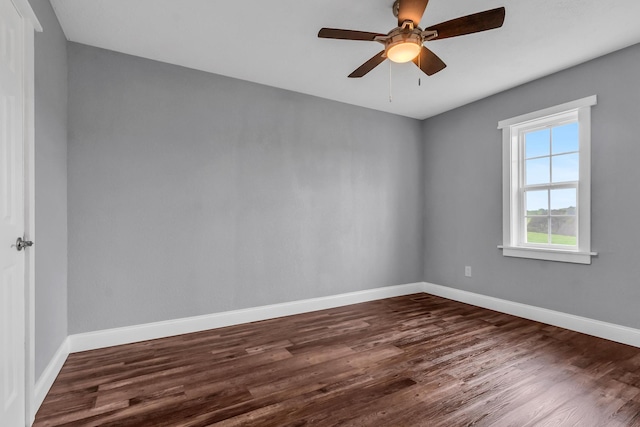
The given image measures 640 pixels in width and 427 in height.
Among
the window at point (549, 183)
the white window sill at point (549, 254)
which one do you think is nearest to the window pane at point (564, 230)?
the window at point (549, 183)

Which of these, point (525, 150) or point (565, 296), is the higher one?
point (525, 150)

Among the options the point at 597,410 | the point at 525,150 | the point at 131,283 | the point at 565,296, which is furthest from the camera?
the point at 525,150

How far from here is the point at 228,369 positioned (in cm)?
232

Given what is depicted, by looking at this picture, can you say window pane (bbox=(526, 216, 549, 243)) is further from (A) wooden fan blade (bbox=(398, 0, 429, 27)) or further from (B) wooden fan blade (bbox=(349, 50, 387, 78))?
(A) wooden fan blade (bbox=(398, 0, 429, 27))

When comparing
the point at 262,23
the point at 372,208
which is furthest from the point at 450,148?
the point at 262,23

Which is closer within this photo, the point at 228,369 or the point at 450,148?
the point at 228,369

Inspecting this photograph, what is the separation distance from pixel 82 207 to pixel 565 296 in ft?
15.1

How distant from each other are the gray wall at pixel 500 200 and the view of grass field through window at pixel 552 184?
24cm

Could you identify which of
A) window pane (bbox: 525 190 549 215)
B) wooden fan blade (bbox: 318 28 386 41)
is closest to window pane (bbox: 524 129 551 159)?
→ window pane (bbox: 525 190 549 215)

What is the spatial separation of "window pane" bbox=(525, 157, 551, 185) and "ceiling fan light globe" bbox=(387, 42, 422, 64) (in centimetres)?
233

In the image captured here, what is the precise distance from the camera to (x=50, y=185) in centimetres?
218

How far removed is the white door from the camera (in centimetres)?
143

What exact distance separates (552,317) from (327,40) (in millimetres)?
3492

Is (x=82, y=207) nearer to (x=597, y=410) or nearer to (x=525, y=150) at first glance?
(x=597, y=410)
